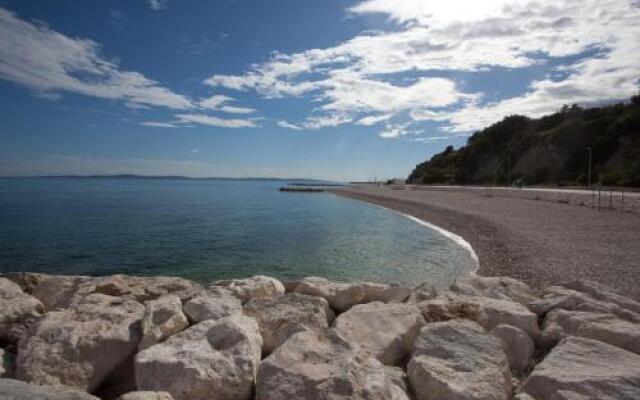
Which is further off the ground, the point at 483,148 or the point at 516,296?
the point at 483,148

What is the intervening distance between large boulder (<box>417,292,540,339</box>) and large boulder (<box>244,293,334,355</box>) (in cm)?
154

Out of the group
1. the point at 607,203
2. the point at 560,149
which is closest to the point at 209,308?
the point at 607,203

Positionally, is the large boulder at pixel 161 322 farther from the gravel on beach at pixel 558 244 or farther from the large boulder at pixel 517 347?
the gravel on beach at pixel 558 244

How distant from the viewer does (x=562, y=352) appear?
13.3 feet

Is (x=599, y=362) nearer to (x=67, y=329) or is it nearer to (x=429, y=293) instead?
(x=429, y=293)

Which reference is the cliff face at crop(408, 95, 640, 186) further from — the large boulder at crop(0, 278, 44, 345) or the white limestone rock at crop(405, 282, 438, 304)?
the large boulder at crop(0, 278, 44, 345)

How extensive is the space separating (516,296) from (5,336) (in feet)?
25.4

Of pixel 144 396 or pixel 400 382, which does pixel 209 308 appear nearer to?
pixel 144 396

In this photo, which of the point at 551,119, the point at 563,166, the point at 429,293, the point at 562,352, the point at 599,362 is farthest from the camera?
the point at 551,119

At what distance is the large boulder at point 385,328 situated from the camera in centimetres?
439

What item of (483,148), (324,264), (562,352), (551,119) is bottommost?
(324,264)

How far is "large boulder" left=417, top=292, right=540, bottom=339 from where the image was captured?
4.95 metres

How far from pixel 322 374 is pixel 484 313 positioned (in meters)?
2.87

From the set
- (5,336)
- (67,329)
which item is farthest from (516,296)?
(5,336)
